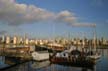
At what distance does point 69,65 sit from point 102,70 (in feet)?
26.5

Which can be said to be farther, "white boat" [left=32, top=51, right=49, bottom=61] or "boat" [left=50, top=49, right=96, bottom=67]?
"white boat" [left=32, top=51, right=49, bottom=61]

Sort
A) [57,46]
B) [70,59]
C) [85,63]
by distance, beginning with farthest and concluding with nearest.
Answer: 1. [57,46]
2. [70,59]
3. [85,63]

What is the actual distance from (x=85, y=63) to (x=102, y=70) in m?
4.50

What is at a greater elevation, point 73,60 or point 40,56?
point 40,56

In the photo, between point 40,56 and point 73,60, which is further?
point 40,56

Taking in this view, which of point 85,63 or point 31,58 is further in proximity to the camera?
point 31,58

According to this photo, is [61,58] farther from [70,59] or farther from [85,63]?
[85,63]

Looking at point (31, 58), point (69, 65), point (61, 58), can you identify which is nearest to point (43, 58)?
point (31, 58)

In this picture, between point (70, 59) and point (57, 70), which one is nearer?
point (57, 70)

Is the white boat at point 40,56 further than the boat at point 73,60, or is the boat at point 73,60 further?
the white boat at point 40,56

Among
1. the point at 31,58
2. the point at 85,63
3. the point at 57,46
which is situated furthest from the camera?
the point at 57,46

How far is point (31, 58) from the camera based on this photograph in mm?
56594

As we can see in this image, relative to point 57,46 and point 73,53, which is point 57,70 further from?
point 57,46

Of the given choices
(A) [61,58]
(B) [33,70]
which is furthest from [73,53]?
(B) [33,70]
